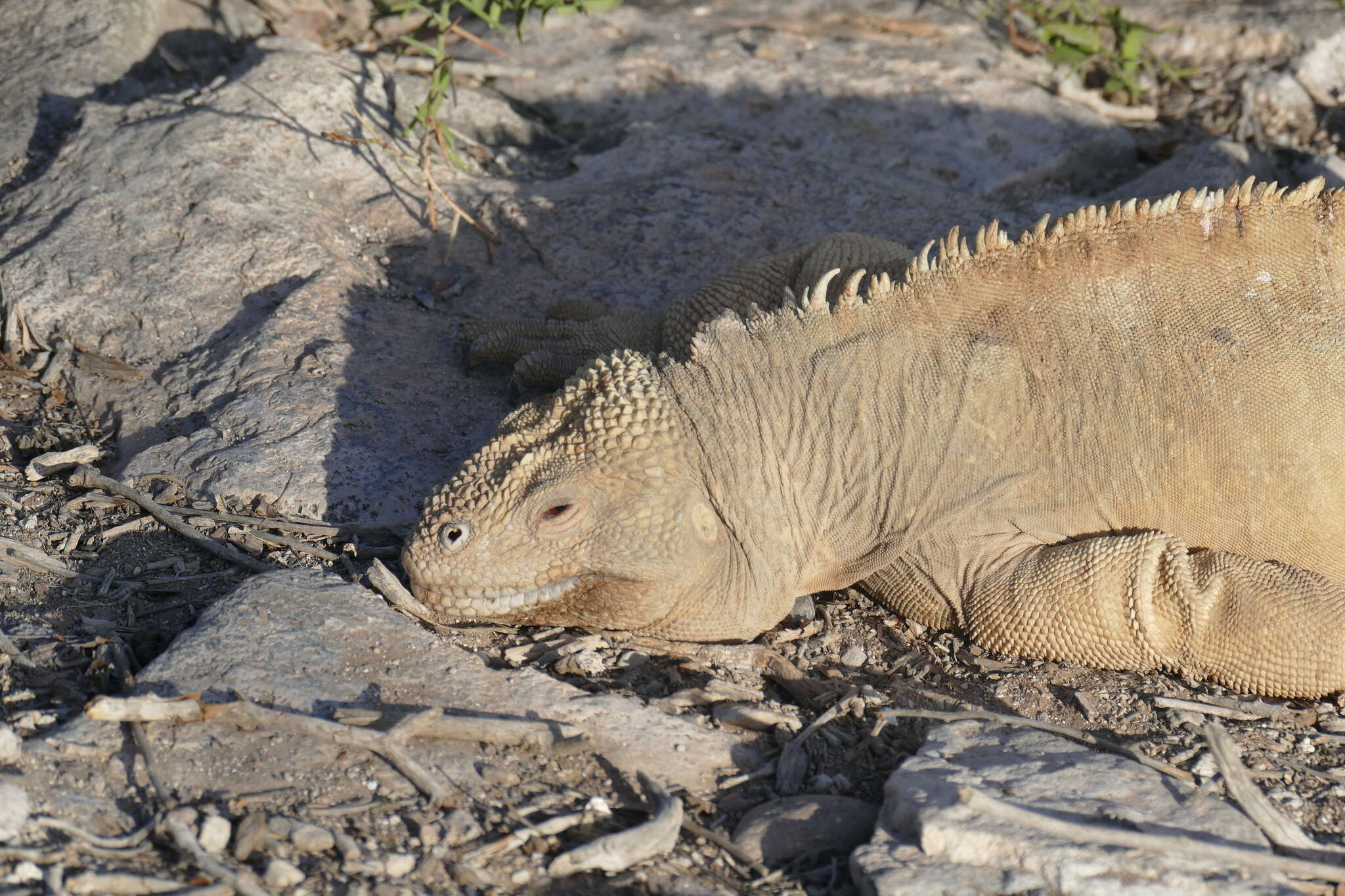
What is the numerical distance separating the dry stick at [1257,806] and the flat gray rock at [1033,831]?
6cm

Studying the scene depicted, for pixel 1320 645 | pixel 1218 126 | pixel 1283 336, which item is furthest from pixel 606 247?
pixel 1218 126

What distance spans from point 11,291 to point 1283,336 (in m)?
5.59

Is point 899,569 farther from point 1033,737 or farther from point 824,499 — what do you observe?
point 1033,737

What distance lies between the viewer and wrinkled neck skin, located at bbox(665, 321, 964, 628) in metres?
4.44

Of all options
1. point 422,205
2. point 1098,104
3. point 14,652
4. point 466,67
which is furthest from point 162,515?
point 1098,104

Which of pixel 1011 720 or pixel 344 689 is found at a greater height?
pixel 344 689

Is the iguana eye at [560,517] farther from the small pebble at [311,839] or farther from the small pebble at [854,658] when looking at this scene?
the small pebble at [311,839]

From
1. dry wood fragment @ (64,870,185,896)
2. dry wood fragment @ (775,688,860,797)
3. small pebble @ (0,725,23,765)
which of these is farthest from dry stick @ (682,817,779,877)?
small pebble @ (0,725,23,765)

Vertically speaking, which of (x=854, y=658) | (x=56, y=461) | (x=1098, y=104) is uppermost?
(x=1098, y=104)

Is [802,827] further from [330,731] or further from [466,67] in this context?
[466,67]

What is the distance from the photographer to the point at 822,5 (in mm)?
9078

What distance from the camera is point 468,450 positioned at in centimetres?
528

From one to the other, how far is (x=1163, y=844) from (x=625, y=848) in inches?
55.7

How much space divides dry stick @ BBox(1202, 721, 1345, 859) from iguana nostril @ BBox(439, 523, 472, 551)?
247 centimetres
